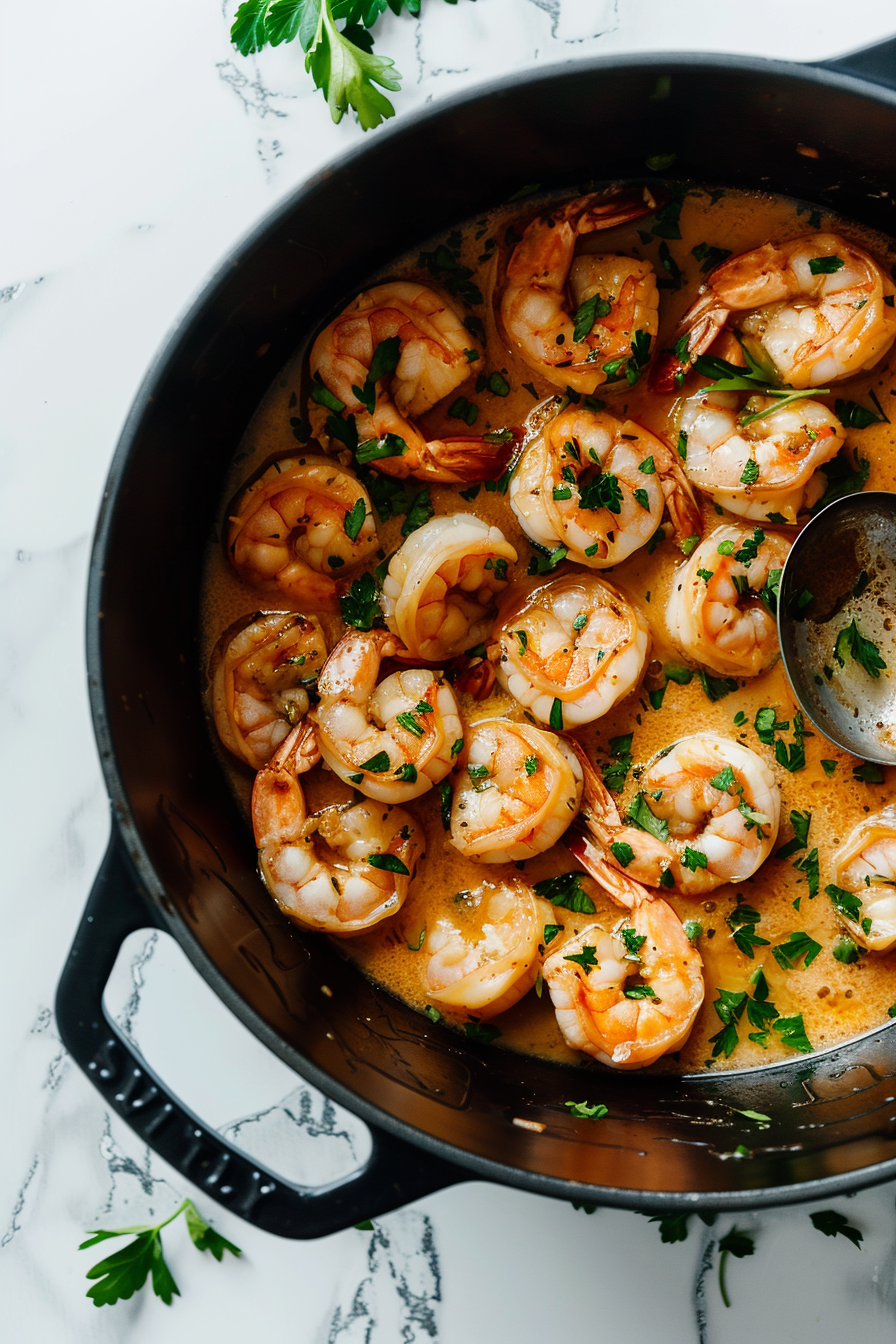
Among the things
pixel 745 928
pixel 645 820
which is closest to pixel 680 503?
pixel 645 820

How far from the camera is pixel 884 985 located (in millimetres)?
2186

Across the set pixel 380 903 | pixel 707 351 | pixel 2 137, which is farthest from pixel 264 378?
pixel 380 903

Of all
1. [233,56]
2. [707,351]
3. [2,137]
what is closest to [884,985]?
[707,351]

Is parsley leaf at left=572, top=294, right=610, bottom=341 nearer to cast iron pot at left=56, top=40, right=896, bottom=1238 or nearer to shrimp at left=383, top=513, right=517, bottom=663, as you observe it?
cast iron pot at left=56, top=40, right=896, bottom=1238

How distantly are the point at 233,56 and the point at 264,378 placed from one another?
2.21 feet

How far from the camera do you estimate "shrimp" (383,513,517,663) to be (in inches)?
79.4

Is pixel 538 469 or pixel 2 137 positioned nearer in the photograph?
pixel 538 469

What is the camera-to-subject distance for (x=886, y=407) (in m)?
2.18

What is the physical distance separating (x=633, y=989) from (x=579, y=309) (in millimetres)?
1388

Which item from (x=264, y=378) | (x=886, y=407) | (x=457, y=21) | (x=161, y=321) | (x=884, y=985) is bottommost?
(x=884, y=985)

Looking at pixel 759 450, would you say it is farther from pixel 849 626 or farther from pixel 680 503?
pixel 849 626

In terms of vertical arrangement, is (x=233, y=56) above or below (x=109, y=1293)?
above

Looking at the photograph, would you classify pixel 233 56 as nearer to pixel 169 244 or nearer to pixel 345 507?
pixel 169 244

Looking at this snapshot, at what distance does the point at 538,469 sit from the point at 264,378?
644 mm
